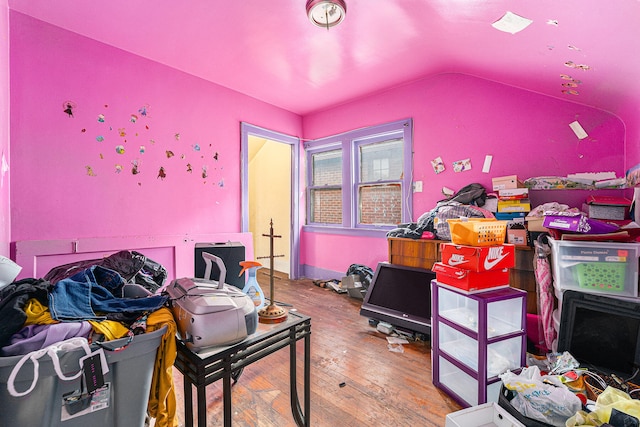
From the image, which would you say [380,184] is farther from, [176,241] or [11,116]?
[11,116]

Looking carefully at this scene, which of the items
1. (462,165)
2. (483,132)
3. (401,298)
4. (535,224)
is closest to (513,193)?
(535,224)

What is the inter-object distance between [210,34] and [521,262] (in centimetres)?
334

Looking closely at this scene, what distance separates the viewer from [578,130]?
8.21 feet

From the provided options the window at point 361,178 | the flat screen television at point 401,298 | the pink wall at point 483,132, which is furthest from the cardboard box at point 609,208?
the window at point 361,178

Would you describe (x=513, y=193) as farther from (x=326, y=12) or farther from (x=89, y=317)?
(x=89, y=317)

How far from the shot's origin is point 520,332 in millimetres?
1671

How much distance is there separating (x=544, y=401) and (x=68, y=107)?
148 inches

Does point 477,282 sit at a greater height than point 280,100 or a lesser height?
lesser

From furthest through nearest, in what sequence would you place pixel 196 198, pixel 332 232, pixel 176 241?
pixel 332 232, pixel 196 198, pixel 176 241

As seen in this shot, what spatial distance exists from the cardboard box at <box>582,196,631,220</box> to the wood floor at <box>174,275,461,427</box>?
1636 millimetres

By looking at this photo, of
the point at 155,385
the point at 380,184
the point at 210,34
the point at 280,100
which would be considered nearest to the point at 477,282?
the point at 155,385

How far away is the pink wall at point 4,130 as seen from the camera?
6.31ft

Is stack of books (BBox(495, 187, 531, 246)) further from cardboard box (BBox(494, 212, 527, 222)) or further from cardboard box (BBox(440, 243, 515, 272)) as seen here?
cardboard box (BBox(440, 243, 515, 272))

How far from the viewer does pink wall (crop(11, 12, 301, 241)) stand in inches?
92.7
